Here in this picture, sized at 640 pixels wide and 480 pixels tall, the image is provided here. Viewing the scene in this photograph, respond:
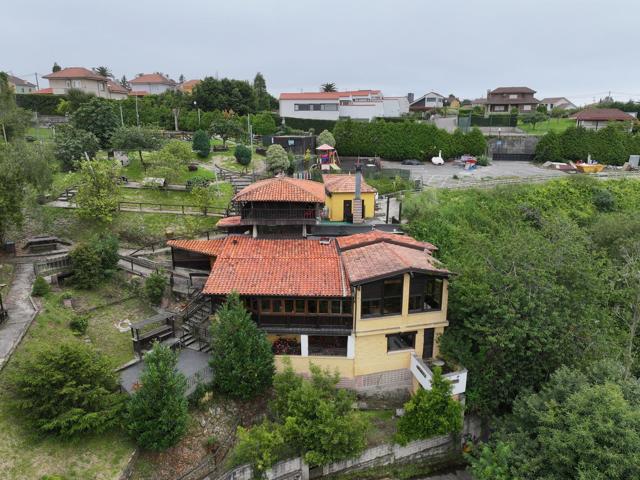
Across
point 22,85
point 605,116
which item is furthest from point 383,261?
point 22,85

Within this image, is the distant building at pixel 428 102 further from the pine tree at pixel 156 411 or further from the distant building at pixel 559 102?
the pine tree at pixel 156 411

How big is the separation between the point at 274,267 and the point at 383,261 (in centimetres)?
545

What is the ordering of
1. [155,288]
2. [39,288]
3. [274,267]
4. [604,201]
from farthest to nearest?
[604,201] < [155,288] < [39,288] < [274,267]

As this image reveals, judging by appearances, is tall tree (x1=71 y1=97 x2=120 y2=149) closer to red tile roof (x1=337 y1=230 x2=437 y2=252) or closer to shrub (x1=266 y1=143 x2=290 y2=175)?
shrub (x1=266 y1=143 x2=290 y2=175)

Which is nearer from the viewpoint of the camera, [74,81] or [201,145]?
[201,145]

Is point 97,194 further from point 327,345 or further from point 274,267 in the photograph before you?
point 327,345

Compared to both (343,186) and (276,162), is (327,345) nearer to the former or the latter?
(343,186)

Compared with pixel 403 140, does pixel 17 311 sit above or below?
below

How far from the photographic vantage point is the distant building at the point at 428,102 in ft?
275

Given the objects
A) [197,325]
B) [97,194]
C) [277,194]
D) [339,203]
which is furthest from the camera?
[339,203]

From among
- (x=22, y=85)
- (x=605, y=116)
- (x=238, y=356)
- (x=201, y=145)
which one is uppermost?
(x=22, y=85)

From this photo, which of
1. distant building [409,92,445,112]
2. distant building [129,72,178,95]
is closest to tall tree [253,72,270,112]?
distant building [129,72,178,95]

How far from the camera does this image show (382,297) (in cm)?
2064

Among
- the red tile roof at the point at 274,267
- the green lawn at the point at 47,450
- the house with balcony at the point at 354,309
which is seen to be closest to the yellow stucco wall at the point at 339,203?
the red tile roof at the point at 274,267
